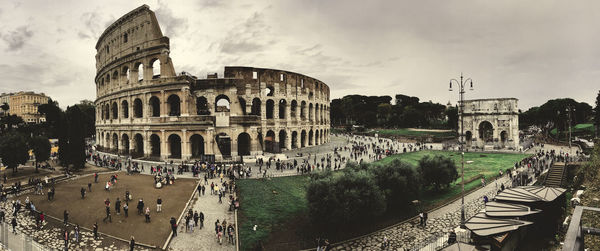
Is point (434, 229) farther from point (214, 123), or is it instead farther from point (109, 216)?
point (214, 123)

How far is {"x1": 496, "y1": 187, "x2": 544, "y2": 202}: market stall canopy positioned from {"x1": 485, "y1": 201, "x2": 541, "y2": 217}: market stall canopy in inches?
18.7

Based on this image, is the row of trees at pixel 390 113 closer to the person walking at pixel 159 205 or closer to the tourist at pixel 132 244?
the person walking at pixel 159 205

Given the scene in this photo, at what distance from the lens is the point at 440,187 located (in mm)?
20672

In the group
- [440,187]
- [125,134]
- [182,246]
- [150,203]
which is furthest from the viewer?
[125,134]

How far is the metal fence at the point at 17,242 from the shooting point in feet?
28.5

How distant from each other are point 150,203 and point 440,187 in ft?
68.2

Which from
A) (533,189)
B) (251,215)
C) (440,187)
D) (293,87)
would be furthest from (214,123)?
(533,189)

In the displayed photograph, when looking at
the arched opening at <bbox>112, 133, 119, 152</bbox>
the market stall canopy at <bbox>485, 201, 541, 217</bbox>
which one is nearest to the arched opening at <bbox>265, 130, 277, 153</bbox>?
the arched opening at <bbox>112, 133, 119, 152</bbox>

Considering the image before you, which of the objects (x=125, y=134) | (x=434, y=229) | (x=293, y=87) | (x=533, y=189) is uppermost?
(x=293, y=87)

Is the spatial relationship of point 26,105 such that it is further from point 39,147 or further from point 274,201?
point 274,201

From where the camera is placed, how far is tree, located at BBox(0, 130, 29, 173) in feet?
80.2

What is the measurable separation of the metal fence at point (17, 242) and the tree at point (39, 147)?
22.7 meters

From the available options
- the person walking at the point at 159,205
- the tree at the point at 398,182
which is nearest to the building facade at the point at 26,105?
the person walking at the point at 159,205

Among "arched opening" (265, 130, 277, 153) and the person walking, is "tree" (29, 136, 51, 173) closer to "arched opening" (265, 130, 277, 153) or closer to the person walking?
the person walking
